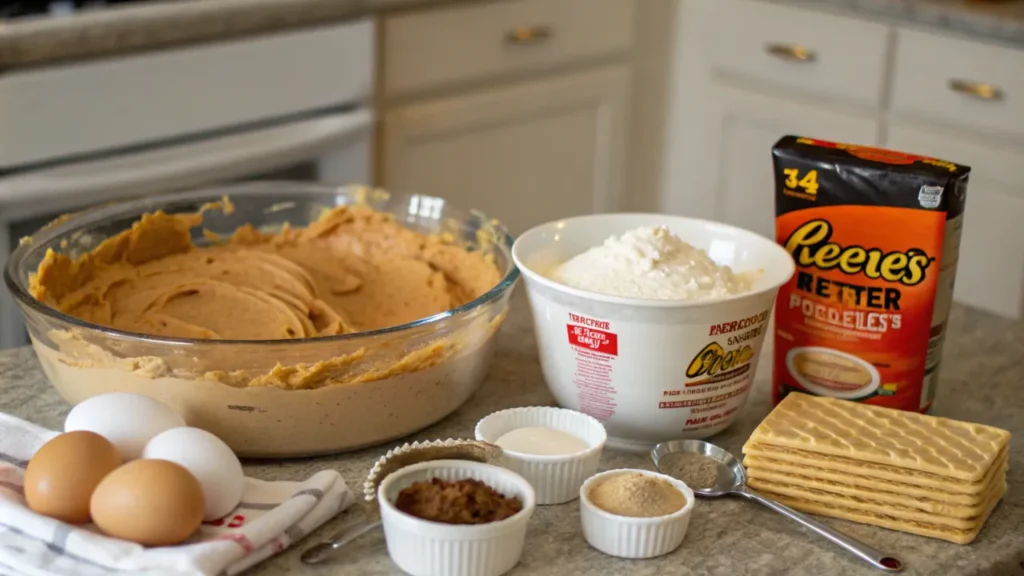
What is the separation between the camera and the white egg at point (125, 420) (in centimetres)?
99

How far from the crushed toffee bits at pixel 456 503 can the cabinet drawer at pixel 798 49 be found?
80.4 inches

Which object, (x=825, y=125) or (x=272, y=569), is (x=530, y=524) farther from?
(x=825, y=125)

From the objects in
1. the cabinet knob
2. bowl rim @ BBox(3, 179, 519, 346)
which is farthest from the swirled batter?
the cabinet knob

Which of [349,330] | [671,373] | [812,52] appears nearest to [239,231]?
[349,330]

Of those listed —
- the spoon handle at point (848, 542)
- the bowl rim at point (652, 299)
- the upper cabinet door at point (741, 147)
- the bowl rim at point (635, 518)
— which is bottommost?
the upper cabinet door at point (741, 147)

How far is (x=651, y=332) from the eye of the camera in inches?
42.6

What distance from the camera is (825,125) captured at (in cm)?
285

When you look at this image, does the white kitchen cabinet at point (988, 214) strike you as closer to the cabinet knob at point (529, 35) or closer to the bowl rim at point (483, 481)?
the cabinet knob at point (529, 35)

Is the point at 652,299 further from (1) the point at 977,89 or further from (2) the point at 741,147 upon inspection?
(2) the point at 741,147

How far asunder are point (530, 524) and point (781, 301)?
1.19ft

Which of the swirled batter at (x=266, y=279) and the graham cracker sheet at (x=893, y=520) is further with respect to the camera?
the swirled batter at (x=266, y=279)

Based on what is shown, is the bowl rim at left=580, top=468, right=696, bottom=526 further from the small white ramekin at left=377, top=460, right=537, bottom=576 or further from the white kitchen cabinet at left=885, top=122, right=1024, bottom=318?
the white kitchen cabinet at left=885, top=122, right=1024, bottom=318

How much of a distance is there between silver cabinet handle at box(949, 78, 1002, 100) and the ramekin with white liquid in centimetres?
154

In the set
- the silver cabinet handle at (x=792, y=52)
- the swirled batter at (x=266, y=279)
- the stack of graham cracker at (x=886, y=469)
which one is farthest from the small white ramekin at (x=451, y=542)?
the silver cabinet handle at (x=792, y=52)
